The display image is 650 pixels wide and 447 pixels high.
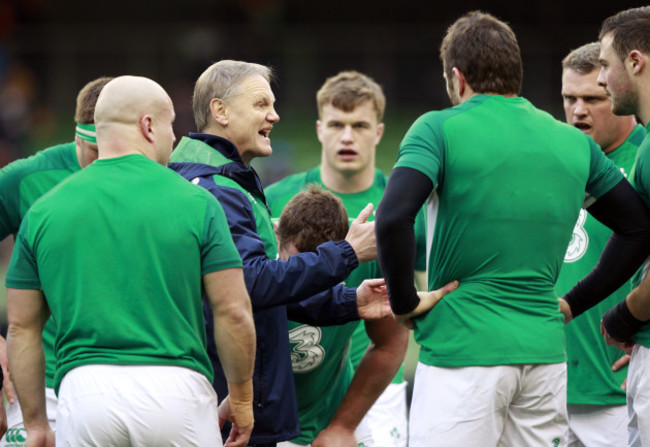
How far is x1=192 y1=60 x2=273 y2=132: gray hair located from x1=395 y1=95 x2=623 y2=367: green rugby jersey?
3.44 ft

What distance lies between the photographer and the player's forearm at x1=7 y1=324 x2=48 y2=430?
389cm

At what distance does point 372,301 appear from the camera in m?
4.53

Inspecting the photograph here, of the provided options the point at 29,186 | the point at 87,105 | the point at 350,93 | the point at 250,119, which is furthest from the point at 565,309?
the point at 350,93

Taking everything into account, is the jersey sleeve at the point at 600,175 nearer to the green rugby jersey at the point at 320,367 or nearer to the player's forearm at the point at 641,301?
the player's forearm at the point at 641,301

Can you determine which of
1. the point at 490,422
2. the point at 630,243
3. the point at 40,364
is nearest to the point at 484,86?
the point at 630,243

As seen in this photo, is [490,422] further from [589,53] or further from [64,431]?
[589,53]

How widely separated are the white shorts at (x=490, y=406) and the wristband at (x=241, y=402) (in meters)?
0.70

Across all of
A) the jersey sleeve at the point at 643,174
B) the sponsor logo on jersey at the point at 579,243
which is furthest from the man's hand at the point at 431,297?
the sponsor logo on jersey at the point at 579,243

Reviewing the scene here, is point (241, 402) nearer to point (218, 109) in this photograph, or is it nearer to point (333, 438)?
point (333, 438)

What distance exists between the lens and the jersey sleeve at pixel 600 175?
425cm

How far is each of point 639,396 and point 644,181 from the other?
3.23ft

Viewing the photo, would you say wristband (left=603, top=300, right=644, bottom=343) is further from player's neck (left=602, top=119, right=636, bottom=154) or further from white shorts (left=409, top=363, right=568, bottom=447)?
player's neck (left=602, top=119, right=636, bottom=154)

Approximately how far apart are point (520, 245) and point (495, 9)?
56.6 ft

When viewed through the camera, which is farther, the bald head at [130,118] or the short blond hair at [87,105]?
the short blond hair at [87,105]
